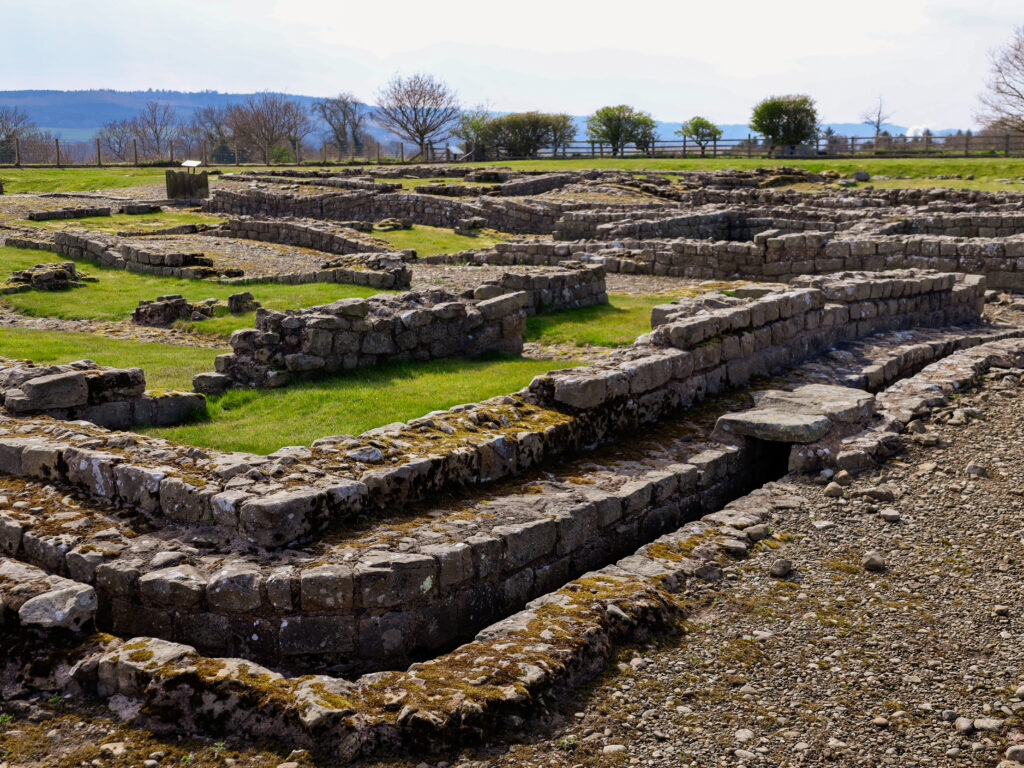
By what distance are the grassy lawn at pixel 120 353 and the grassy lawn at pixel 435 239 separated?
12.2 m

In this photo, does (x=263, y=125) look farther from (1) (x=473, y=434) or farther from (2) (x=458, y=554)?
(2) (x=458, y=554)

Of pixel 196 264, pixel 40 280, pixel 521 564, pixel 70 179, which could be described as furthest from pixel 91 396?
pixel 70 179

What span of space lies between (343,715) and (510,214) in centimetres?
2806

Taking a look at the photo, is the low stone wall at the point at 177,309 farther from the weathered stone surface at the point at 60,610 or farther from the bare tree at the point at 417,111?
the bare tree at the point at 417,111

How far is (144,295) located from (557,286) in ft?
27.9

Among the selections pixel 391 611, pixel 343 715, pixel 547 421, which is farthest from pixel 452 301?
pixel 343 715

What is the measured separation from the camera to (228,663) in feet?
17.4

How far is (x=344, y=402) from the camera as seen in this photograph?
1016 cm

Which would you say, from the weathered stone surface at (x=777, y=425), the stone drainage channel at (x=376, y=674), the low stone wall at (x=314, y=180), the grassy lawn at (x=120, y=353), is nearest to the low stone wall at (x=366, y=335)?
the grassy lawn at (x=120, y=353)

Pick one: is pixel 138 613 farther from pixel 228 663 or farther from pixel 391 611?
pixel 391 611

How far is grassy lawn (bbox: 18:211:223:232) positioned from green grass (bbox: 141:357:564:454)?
2032cm

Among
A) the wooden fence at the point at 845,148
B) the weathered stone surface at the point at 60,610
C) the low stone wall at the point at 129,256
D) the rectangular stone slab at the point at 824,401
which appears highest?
the wooden fence at the point at 845,148

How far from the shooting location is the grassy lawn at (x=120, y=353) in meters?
11.9

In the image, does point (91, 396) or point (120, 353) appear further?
point (120, 353)
